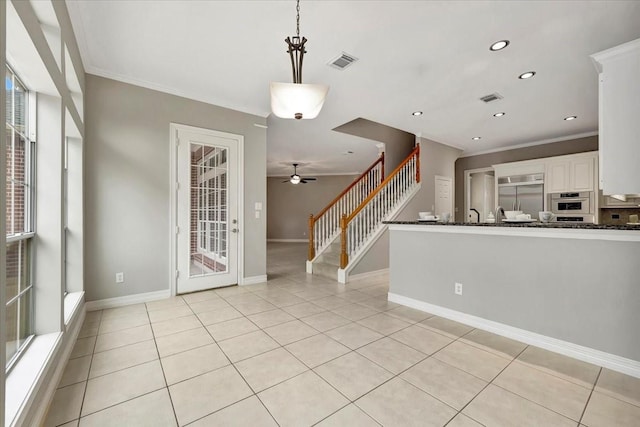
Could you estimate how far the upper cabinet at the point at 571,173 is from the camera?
510cm

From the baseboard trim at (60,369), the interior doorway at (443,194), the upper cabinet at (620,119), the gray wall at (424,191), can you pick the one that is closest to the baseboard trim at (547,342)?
the upper cabinet at (620,119)

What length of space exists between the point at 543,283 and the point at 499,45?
230cm

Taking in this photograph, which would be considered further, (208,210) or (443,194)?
(443,194)

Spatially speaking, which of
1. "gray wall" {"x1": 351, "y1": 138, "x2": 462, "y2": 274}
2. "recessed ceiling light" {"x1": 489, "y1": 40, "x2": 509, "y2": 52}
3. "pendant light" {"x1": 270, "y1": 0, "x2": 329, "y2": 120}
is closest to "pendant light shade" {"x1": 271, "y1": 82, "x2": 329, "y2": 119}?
"pendant light" {"x1": 270, "y1": 0, "x2": 329, "y2": 120}

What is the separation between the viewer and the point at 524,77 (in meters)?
3.26

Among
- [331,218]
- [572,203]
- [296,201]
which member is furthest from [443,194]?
[296,201]

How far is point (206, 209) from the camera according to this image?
12.9 ft

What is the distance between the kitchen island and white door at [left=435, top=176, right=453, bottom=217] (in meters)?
3.19

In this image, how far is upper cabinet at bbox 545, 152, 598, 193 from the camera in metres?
5.10

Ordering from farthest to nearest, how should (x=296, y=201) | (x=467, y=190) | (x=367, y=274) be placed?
1. (x=296, y=201)
2. (x=467, y=190)
3. (x=367, y=274)

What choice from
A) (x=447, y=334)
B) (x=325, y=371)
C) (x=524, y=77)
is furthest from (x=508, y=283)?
(x=524, y=77)

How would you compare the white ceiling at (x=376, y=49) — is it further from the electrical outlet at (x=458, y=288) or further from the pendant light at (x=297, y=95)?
the electrical outlet at (x=458, y=288)

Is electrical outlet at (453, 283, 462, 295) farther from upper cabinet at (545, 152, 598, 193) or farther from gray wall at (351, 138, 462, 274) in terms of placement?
upper cabinet at (545, 152, 598, 193)

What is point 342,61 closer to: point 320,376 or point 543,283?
point 543,283
